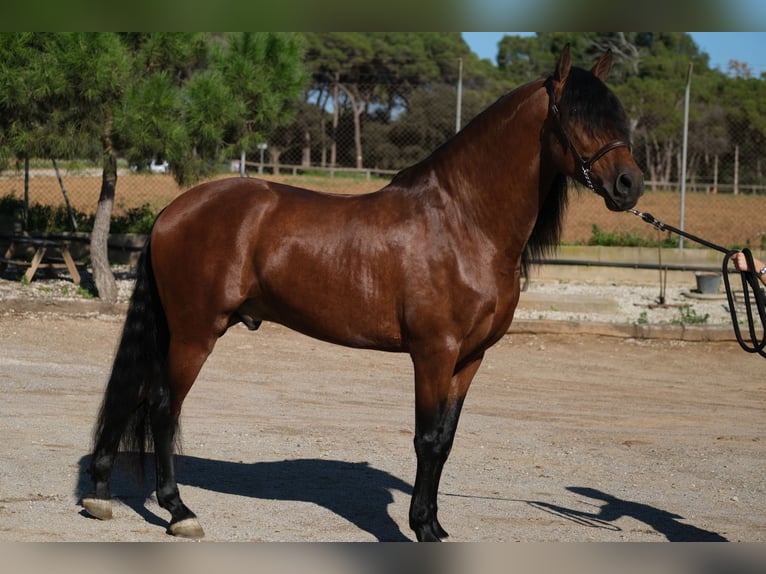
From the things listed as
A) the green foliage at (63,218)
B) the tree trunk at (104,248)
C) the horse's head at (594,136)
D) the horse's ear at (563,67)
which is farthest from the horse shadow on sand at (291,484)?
the green foliage at (63,218)

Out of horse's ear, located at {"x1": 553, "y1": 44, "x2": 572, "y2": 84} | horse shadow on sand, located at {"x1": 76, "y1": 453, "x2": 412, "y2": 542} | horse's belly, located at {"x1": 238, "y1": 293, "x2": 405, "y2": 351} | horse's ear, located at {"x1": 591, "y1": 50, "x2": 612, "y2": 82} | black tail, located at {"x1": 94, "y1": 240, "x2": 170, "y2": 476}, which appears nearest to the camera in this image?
horse's ear, located at {"x1": 553, "y1": 44, "x2": 572, "y2": 84}

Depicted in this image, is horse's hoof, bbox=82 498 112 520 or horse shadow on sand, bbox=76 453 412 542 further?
horse shadow on sand, bbox=76 453 412 542

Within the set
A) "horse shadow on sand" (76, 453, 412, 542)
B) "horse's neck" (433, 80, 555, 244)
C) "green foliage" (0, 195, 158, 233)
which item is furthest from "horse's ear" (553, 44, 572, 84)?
"green foliage" (0, 195, 158, 233)

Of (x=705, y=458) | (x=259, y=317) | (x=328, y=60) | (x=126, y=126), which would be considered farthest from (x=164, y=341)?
(x=328, y=60)

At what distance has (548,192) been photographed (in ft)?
13.5

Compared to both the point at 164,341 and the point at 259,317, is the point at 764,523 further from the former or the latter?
the point at 164,341

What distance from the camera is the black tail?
458 centimetres

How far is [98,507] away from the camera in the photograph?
4.49 m

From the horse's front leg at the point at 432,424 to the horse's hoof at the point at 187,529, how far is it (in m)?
1.02

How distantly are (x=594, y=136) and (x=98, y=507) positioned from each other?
2.95 m

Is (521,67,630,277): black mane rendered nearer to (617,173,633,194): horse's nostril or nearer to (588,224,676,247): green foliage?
(617,173,633,194): horse's nostril

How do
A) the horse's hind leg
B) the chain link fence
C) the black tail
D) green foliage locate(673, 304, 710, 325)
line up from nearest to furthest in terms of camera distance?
the horse's hind leg, the black tail, green foliage locate(673, 304, 710, 325), the chain link fence

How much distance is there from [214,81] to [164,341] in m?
7.35

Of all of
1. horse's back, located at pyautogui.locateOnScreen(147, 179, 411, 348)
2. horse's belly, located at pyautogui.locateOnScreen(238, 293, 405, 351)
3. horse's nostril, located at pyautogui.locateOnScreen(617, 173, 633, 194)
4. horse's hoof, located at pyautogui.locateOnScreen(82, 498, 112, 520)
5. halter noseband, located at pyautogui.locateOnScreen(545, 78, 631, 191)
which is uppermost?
halter noseband, located at pyautogui.locateOnScreen(545, 78, 631, 191)
